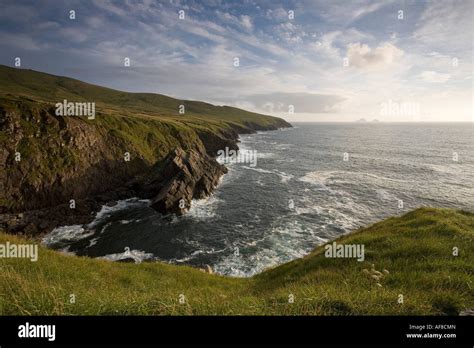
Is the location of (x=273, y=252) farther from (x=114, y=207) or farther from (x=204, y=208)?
(x=114, y=207)

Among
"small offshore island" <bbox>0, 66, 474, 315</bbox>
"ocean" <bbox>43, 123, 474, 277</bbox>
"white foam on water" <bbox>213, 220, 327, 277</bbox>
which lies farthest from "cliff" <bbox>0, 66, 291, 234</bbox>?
"white foam on water" <bbox>213, 220, 327, 277</bbox>

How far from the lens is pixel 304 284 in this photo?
1052 centimetres

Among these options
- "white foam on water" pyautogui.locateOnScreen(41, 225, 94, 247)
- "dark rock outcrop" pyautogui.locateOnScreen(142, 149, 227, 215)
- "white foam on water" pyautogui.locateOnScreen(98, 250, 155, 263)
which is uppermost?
"dark rock outcrop" pyautogui.locateOnScreen(142, 149, 227, 215)

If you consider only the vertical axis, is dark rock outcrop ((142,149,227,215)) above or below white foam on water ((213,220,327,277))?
above

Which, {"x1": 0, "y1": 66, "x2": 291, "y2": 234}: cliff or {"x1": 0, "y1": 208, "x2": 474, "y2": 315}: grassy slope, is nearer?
{"x1": 0, "y1": 208, "x2": 474, "y2": 315}: grassy slope

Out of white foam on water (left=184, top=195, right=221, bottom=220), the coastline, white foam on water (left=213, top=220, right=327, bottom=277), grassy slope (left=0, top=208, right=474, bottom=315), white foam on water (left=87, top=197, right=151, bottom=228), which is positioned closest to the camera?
grassy slope (left=0, top=208, right=474, bottom=315)

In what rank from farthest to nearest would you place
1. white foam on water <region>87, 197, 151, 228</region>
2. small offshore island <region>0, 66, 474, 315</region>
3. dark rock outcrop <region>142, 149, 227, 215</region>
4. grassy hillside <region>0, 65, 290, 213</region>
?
1. dark rock outcrop <region>142, 149, 227, 215</region>
2. grassy hillside <region>0, 65, 290, 213</region>
3. white foam on water <region>87, 197, 151, 228</region>
4. small offshore island <region>0, 66, 474, 315</region>

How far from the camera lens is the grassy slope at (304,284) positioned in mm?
5521

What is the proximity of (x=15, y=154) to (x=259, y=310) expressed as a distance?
58535 mm

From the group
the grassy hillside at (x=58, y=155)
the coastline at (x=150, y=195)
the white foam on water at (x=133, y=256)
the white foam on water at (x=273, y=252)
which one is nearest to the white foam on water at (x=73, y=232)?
the coastline at (x=150, y=195)

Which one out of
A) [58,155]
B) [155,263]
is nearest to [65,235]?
[58,155]

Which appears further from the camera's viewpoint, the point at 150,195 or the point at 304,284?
the point at 150,195

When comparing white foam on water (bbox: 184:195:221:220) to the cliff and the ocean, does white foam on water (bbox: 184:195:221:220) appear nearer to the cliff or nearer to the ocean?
the ocean

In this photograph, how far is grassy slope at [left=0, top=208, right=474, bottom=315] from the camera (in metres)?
5.52
